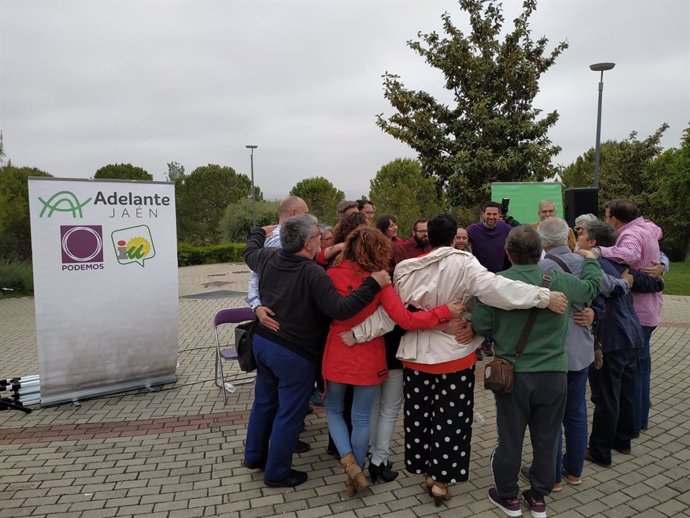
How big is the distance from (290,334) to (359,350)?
1.62 ft

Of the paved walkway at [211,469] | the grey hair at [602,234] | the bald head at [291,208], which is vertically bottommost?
the paved walkway at [211,469]

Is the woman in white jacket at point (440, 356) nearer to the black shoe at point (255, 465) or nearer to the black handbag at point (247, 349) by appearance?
the black handbag at point (247, 349)

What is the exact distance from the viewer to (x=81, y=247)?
4926 millimetres

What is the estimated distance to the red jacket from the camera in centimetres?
308

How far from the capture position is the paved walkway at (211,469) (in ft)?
10.4

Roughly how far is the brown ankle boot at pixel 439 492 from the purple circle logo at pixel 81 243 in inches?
157

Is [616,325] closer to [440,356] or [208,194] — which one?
[440,356]

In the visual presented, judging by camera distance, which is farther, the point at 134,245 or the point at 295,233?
the point at 134,245

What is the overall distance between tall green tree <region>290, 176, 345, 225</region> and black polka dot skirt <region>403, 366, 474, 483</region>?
3448cm

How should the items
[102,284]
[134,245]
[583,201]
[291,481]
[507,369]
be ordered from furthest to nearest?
1. [583,201]
2. [134,245]
3. [102,284]
4. [291,481]
5. [507,369]

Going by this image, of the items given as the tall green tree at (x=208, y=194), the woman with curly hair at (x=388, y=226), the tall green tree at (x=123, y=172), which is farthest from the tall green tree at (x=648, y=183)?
the tall green tree at (x=123, y=172)

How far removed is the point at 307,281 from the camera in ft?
10.5

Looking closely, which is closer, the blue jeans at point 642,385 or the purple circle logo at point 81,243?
the blue jeans at point 642,385

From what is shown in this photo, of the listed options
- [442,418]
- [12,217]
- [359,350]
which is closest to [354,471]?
[442,418]
